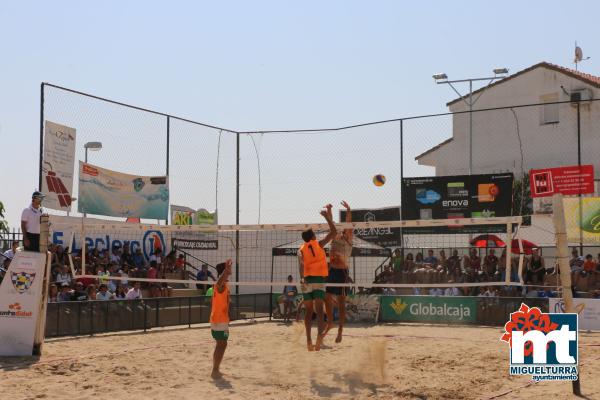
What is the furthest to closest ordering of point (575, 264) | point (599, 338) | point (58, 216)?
point (575, 264)
point (58, 216)
point (599, 338)

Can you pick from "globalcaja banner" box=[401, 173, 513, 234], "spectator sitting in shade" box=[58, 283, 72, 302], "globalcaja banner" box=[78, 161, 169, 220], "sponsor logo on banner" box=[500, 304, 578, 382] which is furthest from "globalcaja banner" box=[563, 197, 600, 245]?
"spectator sitting in shade" box=[58, 283, 72, 302]

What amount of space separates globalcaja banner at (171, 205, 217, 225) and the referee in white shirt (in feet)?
24.2

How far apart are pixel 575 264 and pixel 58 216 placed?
39.0 ft

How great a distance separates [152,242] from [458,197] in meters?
8.26

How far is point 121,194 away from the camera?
18.6 meters

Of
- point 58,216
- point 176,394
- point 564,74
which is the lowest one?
point 176,394

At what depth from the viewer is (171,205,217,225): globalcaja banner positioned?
64.5 feet

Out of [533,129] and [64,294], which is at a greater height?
[533,129]

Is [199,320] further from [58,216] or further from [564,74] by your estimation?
[564,74]

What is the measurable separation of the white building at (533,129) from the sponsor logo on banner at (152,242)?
11.8 m

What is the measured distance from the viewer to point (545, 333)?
9.08m

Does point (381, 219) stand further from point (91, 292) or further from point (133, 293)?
point (91, 292)

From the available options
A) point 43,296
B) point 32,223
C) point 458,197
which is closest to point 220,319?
point 43,296

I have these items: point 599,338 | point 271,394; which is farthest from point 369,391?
point 599,338
